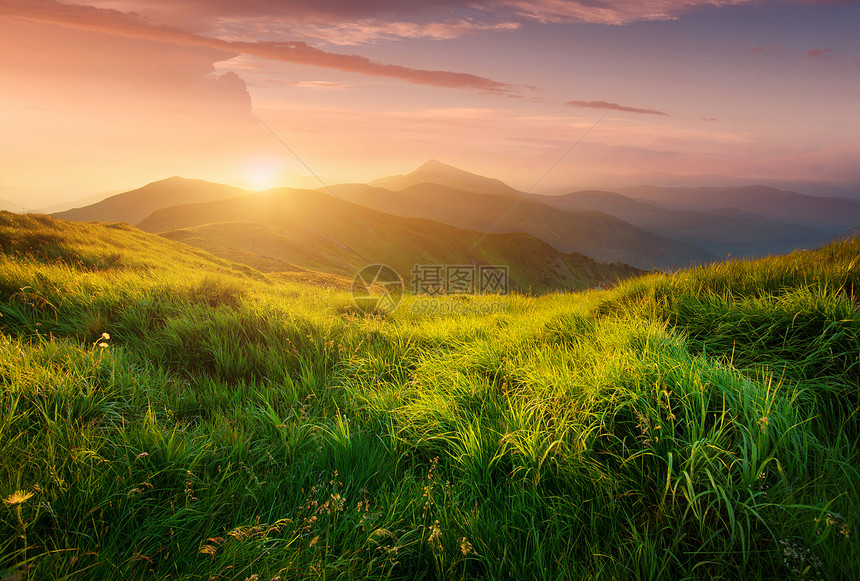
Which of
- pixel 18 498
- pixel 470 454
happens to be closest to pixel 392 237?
pixel 470 454

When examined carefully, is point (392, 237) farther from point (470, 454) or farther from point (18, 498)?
point (18, 498)

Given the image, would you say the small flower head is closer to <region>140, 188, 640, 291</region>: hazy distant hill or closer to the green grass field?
the green grass field

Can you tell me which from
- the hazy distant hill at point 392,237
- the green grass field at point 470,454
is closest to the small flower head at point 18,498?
the green grass field at point 470,454

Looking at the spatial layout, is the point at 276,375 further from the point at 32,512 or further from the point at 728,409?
the point at 728,409

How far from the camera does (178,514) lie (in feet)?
7.46

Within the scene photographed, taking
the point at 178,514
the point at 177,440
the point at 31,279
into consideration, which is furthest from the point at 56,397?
the point at 31,279

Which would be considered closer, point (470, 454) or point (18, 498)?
point (18, 498)

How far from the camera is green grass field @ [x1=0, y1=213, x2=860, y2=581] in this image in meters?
2.09

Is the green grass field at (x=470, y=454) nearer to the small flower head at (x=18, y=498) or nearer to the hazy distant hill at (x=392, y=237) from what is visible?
the small flower head at (x=18, y=498)

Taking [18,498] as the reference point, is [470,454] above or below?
below

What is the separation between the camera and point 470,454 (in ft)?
9.77

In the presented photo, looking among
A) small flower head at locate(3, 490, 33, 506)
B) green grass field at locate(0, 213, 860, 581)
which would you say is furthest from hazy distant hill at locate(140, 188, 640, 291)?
small flower head at locate(3, 490, 33, 506)

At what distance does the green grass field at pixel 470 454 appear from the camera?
82.2 inches

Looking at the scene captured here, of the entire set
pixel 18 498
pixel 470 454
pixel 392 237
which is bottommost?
pixel 392 237
